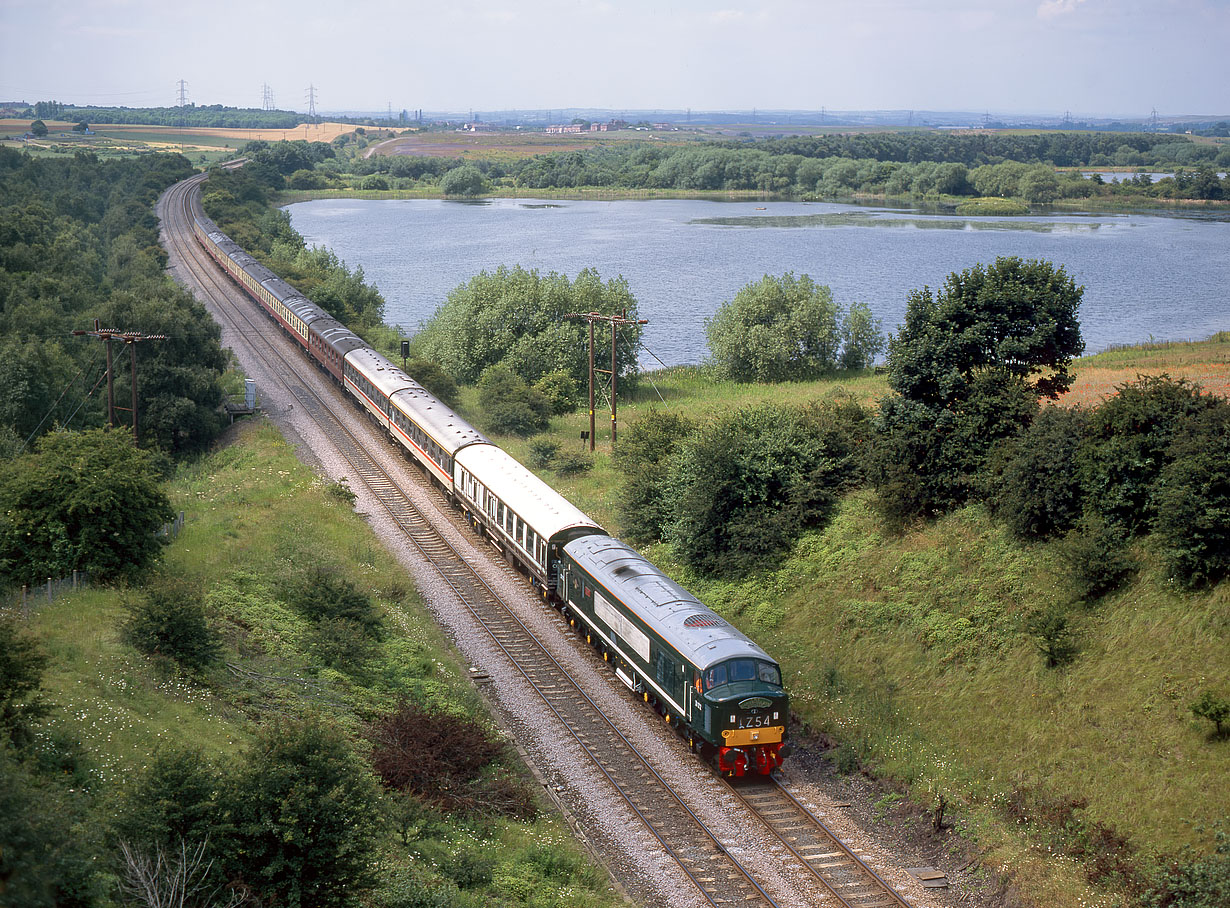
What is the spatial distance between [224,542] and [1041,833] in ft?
86.9

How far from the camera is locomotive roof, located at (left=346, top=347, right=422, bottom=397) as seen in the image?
51331 millimetres

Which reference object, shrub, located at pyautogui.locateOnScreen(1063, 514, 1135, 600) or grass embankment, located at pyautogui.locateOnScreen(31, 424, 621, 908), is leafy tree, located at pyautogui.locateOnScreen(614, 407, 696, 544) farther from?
shrub, located at pyautogui.locateOnScreen(1063, 514, 1135, 600)

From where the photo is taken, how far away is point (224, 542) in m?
34.2

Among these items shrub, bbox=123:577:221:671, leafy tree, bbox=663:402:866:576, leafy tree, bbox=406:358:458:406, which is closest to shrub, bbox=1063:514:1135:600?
leafy tree, bbox=663:402:866:576

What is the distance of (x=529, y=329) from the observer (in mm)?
69312

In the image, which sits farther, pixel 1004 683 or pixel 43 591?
pixel 43 591

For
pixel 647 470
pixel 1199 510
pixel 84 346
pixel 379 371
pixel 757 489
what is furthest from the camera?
pixel 84 346

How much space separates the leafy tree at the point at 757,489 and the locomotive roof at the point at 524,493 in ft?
13.6

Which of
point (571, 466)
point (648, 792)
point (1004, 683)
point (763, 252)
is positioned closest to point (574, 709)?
point (648, 792)

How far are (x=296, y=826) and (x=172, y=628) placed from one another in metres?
9.27

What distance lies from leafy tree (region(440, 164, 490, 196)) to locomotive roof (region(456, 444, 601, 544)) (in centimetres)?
16032

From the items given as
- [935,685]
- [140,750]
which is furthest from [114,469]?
[935,685]

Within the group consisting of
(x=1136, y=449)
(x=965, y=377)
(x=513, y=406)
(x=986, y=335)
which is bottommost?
(x=513, y=406)

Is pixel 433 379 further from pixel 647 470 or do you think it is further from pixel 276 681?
pixel 276 681
